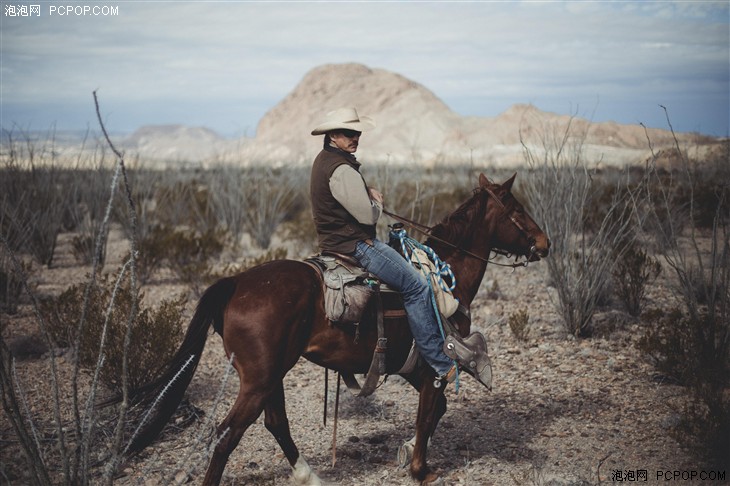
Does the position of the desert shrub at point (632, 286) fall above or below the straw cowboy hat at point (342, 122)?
below

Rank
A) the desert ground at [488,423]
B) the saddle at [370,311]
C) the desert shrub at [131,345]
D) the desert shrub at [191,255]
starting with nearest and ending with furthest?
the saddle at [370,311] < the desert ground at [488,423] < the desert shrub at [131,345] < the desert shrub at [191,255]

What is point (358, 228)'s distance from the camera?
405 cm

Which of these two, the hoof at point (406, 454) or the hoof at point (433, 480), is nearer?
the hoof at point (433, 480)

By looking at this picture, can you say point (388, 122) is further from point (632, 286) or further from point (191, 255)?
point (632, 286)

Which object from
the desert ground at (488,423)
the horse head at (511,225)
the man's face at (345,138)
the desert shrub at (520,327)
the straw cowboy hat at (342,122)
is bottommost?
the desert ground at (488,423)

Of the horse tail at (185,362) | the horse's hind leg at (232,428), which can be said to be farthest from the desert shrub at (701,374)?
the horse tail at (185,362)

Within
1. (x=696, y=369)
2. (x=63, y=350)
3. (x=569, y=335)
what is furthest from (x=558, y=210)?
(x=63, y=350)

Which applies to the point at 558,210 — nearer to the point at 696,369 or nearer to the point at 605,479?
the point at 696,369

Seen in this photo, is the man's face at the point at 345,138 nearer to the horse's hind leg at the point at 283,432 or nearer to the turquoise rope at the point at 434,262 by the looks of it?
the turquoise rope at the point at 434,262

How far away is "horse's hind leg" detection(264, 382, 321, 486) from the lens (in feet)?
13.0

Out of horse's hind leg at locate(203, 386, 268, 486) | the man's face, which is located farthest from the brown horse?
the man's face

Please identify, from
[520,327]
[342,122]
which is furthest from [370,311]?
[520,327]

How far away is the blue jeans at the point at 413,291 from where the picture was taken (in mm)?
3996

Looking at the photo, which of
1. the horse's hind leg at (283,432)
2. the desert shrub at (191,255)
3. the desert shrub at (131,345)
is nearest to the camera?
the horse's hind leg at (283,432)
